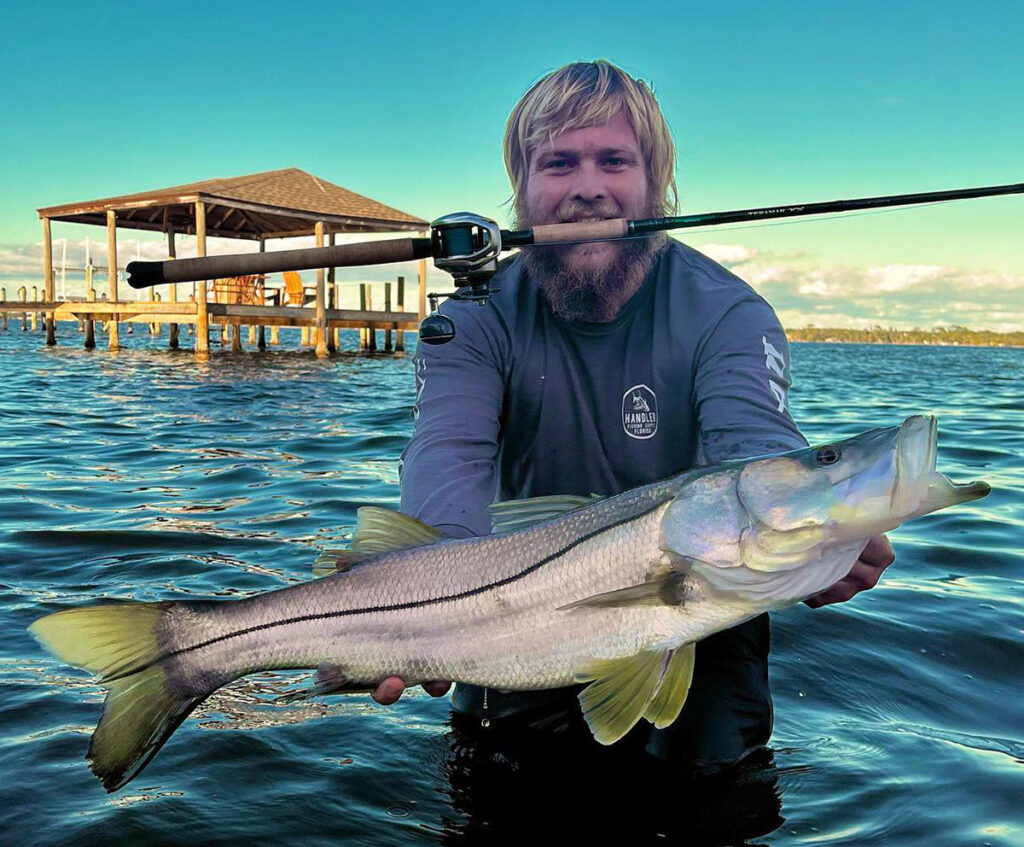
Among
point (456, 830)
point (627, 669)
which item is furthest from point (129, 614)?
point (627, 669)

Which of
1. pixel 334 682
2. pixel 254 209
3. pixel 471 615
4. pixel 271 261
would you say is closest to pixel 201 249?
pixel 254 209

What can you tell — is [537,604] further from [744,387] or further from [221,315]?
[221,315]

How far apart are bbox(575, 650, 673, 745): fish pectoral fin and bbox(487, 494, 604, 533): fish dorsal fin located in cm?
51

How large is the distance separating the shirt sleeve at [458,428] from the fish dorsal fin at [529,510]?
387 mm

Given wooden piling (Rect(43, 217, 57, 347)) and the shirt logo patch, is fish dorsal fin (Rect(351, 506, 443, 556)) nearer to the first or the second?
the shirt logo patch

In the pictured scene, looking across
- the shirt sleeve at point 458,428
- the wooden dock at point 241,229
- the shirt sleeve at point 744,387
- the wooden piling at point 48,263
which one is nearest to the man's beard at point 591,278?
the shirt sleeve at point 458,428

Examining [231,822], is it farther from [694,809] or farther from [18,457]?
[18,457]

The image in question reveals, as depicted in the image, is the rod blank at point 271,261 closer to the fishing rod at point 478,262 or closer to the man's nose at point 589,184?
the fishing rod at point 478,262

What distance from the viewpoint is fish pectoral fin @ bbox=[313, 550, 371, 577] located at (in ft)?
9.89

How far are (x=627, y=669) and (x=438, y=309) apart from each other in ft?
6.30

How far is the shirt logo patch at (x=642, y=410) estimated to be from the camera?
402cm

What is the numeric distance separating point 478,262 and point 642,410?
3.39 feet

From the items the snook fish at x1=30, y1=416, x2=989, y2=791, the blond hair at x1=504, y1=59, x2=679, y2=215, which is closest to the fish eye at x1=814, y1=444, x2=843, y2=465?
the snook fish at x1=30, y1=416, x2=989, y2=791

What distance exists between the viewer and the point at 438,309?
4027 mm
